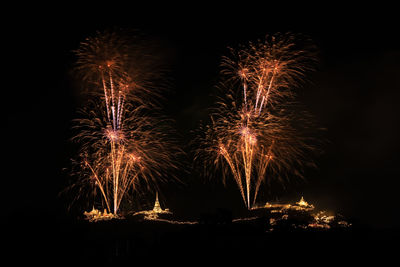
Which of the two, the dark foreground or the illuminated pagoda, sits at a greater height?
the illuminated pagoda

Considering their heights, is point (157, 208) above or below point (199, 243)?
above

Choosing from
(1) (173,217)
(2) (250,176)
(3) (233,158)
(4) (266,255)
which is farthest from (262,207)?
(4) (266,255)

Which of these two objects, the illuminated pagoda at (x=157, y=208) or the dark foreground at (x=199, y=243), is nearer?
the dark foreground at (x=199, y=243)

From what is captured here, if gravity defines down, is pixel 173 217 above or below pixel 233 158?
below

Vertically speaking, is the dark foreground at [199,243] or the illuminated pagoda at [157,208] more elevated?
the illuminated pagoda at [157,208]

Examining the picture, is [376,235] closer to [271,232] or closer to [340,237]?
[340,237]

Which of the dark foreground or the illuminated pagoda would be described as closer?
the dark foreground

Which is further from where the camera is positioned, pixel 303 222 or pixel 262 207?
pixel 262 207

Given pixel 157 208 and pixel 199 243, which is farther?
pixel 157 208
